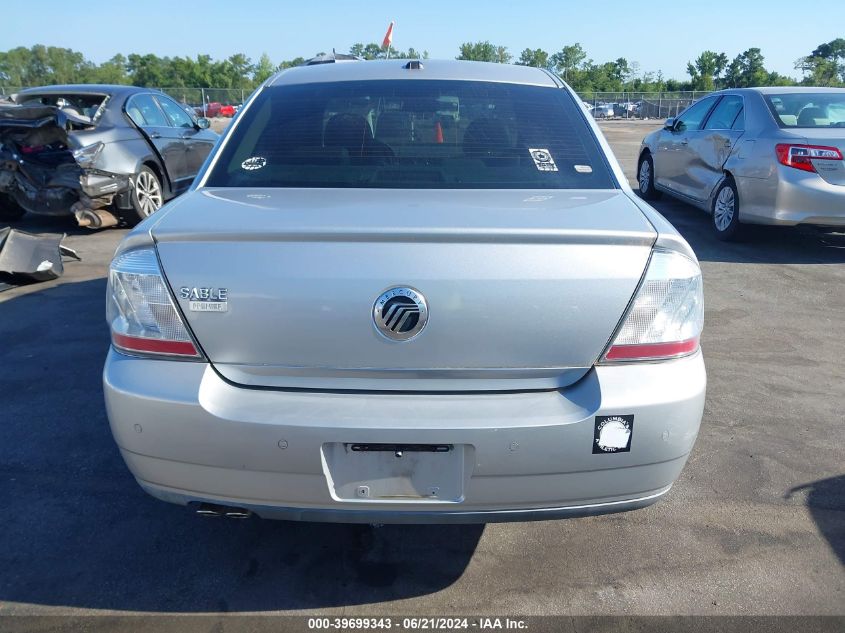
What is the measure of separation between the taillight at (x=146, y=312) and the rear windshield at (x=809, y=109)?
272 inches

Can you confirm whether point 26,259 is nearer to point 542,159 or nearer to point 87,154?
point 87,154

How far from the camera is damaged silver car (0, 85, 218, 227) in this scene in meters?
7.32

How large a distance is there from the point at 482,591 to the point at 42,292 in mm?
5207

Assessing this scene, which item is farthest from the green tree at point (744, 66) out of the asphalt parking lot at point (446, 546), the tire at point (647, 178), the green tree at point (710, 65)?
the asphalt parking lot at point (446, 546)

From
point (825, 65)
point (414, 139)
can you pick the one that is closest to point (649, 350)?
point (414, 139)

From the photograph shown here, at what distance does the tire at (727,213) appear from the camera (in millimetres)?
7414

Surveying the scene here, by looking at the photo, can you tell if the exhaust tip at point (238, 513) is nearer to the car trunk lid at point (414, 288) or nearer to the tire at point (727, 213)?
the car trunk lid at point (414, 288)

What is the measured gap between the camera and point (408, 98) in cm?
296

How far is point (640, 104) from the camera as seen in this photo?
51.6 metres

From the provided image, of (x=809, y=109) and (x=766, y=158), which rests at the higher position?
(x=809, y=109)

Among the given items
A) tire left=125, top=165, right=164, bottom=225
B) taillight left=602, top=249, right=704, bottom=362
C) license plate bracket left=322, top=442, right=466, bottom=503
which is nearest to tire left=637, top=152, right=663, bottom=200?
tire left=125, top=165, right=164, bottom=225

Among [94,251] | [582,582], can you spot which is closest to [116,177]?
[94,251]

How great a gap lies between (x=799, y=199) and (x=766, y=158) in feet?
1.76

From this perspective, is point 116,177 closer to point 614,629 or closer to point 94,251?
point 94,251
